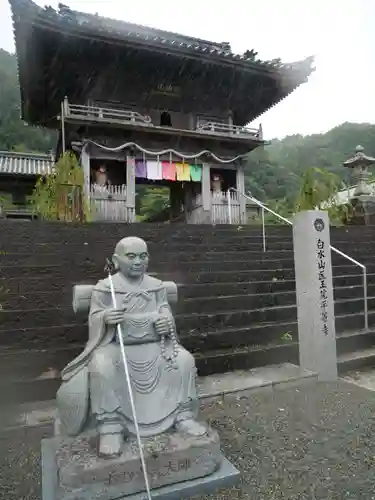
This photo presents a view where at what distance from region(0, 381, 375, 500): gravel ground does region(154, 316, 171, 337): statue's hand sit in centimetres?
97

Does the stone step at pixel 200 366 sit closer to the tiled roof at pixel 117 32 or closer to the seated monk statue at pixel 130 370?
the seated monk statue at pixel 130 370

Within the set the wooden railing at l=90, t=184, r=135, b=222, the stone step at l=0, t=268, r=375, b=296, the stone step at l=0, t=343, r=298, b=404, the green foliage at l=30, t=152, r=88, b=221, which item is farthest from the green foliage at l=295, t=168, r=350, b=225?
the stone step at l=0, t=343, r=298, b=404

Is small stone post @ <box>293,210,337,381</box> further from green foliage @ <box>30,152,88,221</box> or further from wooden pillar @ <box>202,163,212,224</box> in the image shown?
wooden pillar @ <box>202,163,212,224</box>

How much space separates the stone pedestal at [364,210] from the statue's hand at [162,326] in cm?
903

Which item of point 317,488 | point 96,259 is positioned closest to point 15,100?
point 96,259

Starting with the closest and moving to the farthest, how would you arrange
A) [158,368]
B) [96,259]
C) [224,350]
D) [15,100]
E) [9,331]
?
[158,368] → [9,331] → [224,350] → [96,259] → [15,100]

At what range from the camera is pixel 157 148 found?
41.1 feet

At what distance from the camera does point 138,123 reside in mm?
11625

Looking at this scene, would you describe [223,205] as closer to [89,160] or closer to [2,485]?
[89,160]

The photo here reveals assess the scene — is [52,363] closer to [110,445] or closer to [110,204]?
[110,445]

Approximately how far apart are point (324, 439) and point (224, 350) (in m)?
1.77

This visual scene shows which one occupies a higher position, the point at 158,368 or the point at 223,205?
the point at 223,205

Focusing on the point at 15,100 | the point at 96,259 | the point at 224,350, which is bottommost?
the point at 224,350

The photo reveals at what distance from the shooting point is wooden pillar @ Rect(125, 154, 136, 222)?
1166 centimetres
